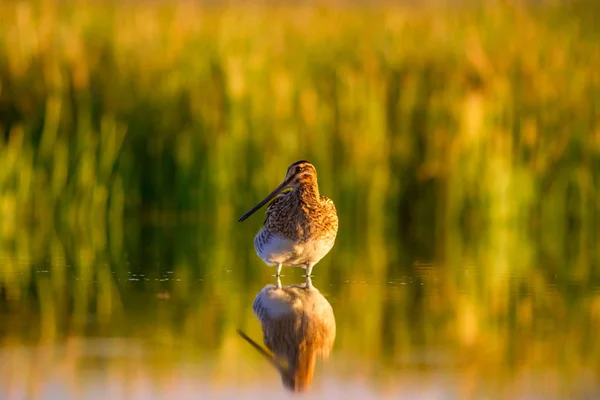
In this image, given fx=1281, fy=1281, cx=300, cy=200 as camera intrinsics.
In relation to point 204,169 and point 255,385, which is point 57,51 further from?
point 255,385

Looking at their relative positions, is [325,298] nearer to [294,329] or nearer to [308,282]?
[308,282]

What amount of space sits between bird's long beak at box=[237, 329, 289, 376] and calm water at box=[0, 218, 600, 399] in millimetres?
43

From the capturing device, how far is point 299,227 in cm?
792

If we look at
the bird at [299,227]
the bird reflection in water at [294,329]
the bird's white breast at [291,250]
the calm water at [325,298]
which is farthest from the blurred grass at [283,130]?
the bird reflection in water at [294,329]

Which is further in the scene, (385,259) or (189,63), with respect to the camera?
(189,63)

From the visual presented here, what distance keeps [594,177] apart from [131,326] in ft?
21.9

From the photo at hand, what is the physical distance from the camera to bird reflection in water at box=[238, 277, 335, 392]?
5.28 m

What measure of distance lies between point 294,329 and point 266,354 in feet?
1.92

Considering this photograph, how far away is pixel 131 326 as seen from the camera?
247 inches

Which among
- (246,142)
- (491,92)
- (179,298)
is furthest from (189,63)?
(179,298)

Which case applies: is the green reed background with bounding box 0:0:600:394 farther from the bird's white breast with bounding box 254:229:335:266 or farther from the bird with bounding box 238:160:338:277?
the bird's white breast with bounding box 254:229:335:266

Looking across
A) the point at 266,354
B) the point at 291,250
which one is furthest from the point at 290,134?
the point at 266,354

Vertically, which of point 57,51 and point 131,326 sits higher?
point 57,51

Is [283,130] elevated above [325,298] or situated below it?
above
